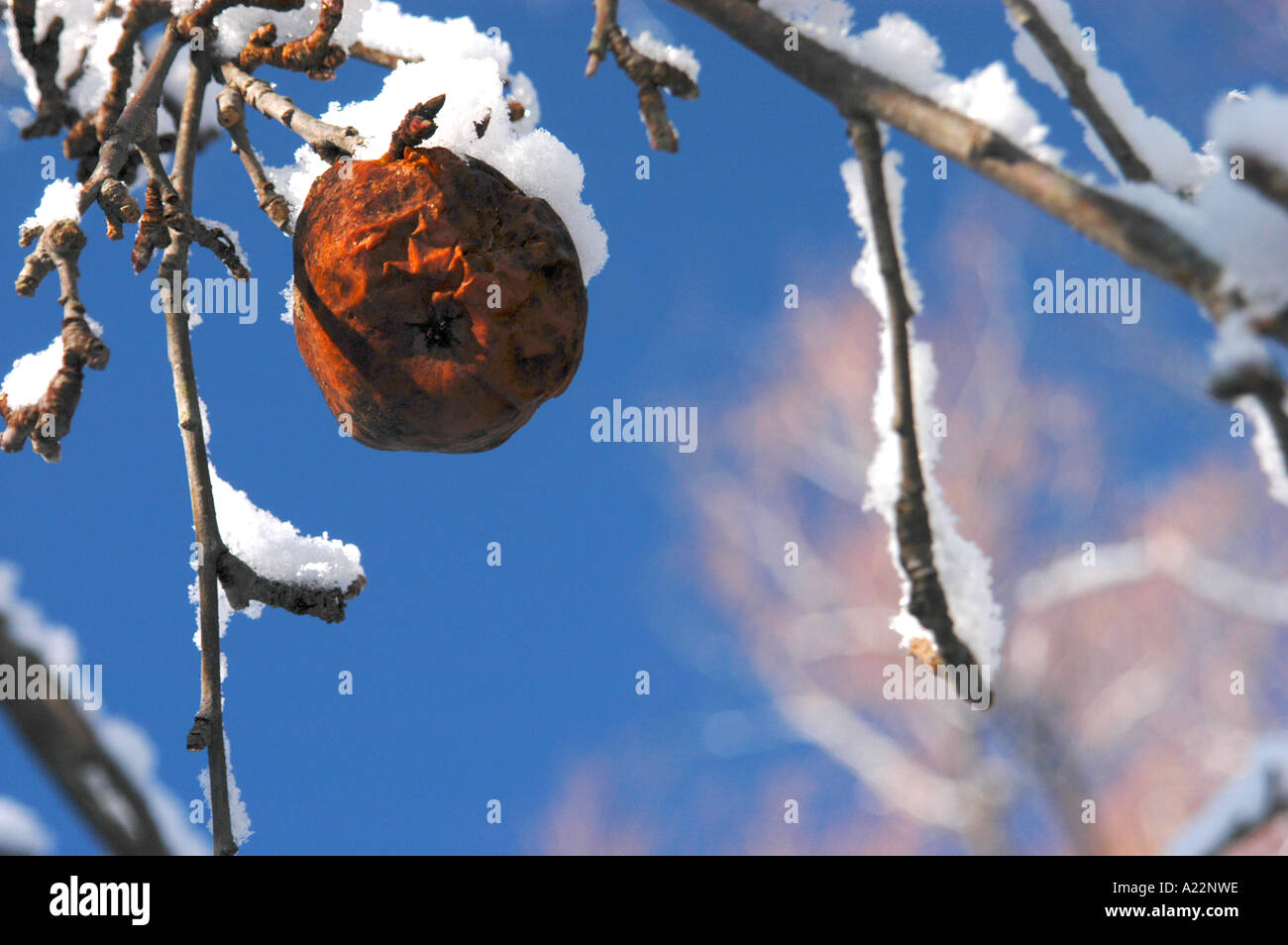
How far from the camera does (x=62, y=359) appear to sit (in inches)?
35.7

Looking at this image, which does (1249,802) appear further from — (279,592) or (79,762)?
(279,592)

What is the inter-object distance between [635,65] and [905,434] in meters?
0.52

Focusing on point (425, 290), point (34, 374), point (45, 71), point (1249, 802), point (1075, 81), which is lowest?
point (1249, 802)

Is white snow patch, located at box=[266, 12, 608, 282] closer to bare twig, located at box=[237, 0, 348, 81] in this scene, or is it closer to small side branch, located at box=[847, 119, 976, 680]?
bare twig, located at box=[237, 0, 348, 81]

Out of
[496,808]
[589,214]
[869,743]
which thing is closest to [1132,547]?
[869,743]

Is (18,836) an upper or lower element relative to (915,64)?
lower

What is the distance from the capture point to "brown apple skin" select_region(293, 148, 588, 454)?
1.15m

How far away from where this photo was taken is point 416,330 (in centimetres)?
117

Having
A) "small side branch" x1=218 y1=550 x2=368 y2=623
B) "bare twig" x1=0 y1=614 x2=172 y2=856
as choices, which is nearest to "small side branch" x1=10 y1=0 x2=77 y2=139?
"small side branch" x1=218 y1=550 x2=368 y2=623

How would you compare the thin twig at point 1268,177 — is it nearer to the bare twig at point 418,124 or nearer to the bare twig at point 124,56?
the bare twig at point 418,124

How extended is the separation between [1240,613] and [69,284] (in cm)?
1143

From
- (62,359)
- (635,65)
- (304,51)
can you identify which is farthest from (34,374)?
(635,65)
